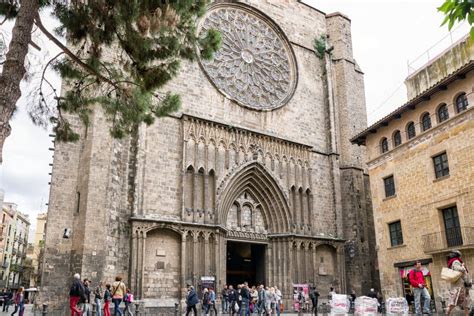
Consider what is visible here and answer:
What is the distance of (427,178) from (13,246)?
62.5 meters

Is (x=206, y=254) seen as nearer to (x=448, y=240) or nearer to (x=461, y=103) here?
(x=448, y=240)

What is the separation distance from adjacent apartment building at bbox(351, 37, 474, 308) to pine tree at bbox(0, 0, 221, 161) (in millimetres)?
11472

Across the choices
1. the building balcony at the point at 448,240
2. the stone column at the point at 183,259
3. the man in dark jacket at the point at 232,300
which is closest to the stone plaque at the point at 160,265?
the stone column at the point at 183,259

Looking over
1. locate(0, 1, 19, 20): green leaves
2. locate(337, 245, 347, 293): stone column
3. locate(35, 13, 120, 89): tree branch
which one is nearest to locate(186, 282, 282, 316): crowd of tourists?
locate(337, 245, 347, 293): stone column

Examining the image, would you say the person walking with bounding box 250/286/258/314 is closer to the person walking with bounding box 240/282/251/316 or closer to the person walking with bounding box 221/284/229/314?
the person walking with bounding box 221/284/229/314

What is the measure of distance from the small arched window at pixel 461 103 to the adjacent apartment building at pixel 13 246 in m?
55.3

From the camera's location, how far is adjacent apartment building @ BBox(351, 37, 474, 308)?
17.1 metres

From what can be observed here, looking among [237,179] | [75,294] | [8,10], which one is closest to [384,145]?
[237,179]

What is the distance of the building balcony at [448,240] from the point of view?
53.4 ft

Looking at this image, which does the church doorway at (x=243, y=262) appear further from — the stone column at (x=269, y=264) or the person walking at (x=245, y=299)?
the person walking at (x=245, y=299)

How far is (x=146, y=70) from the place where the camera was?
9.91 m

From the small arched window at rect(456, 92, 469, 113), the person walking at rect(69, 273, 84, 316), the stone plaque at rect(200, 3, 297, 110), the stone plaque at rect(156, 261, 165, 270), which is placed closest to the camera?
the person walking at rect(69, 273, 84, 316)

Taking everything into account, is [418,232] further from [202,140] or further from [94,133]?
[94,133]

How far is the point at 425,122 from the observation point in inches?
766
